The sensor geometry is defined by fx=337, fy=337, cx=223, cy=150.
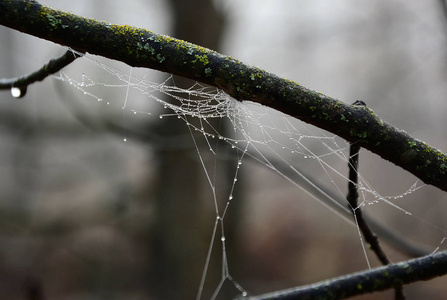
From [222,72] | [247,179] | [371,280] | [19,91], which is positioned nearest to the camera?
[371,280]

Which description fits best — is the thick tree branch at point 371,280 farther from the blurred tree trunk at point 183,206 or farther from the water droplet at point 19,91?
the blurred tree trunk at point 183,206

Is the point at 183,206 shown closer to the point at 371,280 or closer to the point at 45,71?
the point at 45,71

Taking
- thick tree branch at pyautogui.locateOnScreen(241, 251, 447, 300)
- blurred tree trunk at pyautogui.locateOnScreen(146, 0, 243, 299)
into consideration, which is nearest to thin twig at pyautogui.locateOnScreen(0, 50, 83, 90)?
thick tree branch at pyautogui.locateOnScreen(241, 251, 447, 300)

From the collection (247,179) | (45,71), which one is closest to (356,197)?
(45,71)

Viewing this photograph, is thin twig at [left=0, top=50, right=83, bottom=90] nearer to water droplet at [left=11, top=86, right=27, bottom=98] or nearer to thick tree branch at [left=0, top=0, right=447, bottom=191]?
water droplet at [left=11, top=86, right=27, bottom=98]

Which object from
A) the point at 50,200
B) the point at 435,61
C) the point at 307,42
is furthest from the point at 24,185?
the point at 435,61

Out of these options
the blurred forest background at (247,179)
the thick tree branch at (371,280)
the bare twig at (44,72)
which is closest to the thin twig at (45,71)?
the bare twig at (44,72)
